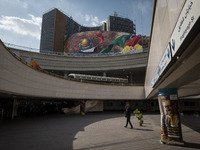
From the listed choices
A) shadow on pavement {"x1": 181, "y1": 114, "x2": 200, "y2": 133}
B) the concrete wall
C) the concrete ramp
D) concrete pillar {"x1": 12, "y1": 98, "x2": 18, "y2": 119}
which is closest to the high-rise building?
the concrete ramp

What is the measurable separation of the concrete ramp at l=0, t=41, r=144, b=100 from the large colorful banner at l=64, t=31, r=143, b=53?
22510 mm

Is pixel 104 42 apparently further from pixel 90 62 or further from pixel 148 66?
pixel 148 66

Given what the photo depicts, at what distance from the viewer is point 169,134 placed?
6492 mm

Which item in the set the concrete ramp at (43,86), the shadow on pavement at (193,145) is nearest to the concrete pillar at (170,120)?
the shadow on pavement at (193,145)

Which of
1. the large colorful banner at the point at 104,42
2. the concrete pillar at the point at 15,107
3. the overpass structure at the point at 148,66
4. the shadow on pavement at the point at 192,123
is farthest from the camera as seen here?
the large colorful banner at the point at 104,42

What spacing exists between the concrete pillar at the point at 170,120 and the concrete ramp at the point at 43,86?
10136mm

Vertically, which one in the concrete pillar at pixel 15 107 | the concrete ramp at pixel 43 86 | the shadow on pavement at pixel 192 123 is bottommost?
the shadow on pavement at pixel 192 123

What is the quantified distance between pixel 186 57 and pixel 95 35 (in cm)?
4859

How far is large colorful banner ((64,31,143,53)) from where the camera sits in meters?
45.2

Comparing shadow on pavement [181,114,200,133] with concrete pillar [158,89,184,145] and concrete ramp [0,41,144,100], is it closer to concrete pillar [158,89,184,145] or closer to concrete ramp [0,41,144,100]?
concrete pillar [158,89,184,145]

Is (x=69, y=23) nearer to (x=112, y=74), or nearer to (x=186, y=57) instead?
(x=112, y=74)

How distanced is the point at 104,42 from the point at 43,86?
121 ft

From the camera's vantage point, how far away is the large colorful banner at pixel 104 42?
45.2 m

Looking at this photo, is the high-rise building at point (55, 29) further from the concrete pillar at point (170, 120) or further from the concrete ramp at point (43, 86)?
the concrete pillar at point (170, 120)
